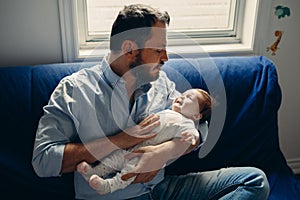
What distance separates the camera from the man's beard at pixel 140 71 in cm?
138

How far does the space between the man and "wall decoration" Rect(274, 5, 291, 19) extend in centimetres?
Result: 71

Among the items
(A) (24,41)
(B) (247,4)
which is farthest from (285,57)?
(A) (24,41)

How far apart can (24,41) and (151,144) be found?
2.36ft

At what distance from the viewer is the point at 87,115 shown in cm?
136

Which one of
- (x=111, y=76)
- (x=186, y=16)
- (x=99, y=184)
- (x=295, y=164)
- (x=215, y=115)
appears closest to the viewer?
(x=99, y=184)

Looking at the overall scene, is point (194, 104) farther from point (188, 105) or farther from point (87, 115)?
point (87, 115)

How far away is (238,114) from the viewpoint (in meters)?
1.65

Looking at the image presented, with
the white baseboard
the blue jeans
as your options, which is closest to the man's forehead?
the blue jeans

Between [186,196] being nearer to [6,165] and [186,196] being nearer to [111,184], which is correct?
[111,184]

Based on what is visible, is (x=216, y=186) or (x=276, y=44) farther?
(x=276, y=44)

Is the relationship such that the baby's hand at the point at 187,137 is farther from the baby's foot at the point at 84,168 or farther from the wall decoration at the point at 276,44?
the wall decoration at the point at 276,44

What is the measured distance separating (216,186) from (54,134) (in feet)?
2.08

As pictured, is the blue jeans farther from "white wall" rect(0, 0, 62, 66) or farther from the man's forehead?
"white wall" rect(0, 0, 62, 66)

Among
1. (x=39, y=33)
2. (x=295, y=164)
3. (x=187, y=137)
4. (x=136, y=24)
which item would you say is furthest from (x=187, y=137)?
(x=295, y=164)
